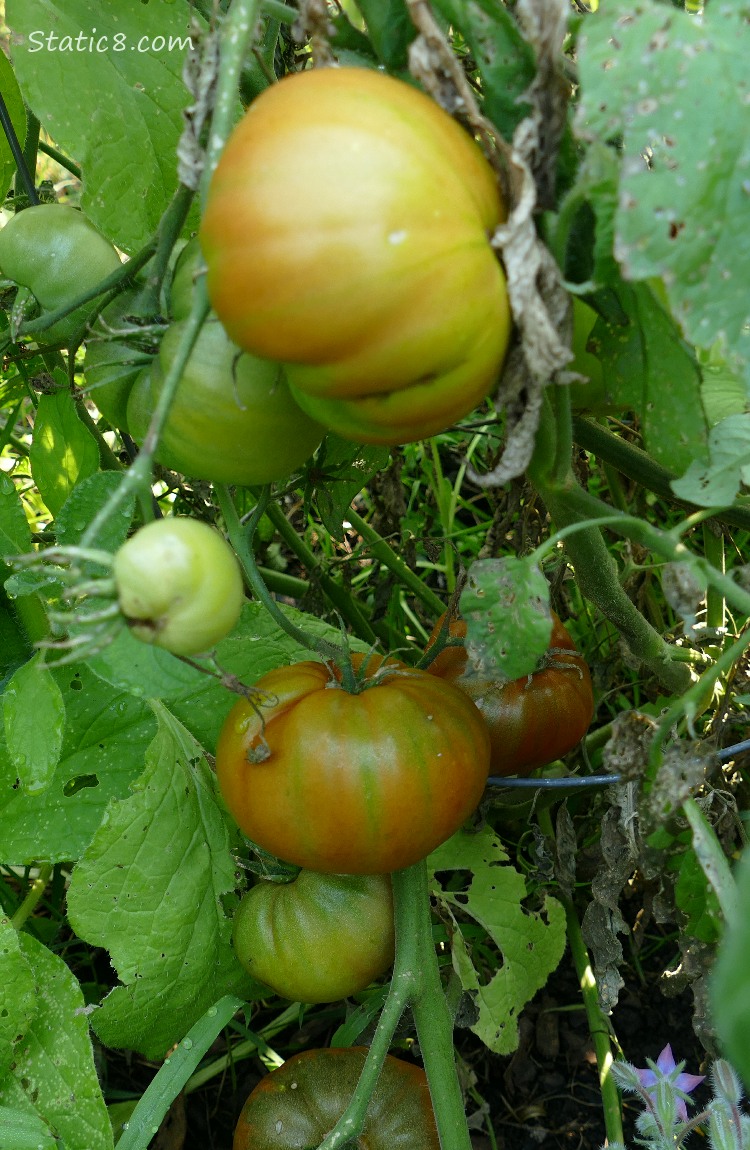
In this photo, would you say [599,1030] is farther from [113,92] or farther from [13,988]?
[113,92]

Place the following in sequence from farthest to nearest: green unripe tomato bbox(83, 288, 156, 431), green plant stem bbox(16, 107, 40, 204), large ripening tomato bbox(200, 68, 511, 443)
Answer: green plant stem bbox(16, 107, 40, 204) < green unripe tomato bbox(83, 288, 156, 431) < large ripening tomato bbox(200, 68, 511, 443)

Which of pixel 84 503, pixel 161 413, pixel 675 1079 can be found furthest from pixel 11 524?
pixel 675 1079

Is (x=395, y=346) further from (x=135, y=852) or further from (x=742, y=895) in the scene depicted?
(x=135, y=852)

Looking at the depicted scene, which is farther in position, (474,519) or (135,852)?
(474,519)

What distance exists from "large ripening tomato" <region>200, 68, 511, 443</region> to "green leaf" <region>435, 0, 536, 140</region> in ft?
0.22

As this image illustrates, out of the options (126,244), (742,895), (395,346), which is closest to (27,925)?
(126,244)

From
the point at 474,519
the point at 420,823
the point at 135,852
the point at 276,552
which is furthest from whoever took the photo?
the point at 474,519

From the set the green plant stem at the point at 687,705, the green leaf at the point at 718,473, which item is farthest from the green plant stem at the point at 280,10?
the green plant stem at the point at 687,705

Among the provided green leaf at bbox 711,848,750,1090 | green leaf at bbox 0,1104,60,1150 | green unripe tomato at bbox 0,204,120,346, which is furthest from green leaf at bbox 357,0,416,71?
green leaf at bbox 0,1104,60,1150

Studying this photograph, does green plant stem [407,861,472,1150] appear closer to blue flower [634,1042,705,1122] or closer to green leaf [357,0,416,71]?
blue flower [634,1042,705,1122]

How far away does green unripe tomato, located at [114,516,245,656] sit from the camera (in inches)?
21.4

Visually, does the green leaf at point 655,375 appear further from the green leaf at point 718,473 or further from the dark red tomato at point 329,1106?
the dark red tomato at point 329,1106

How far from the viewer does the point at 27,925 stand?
4.80ft

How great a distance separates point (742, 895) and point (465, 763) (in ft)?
1.79
